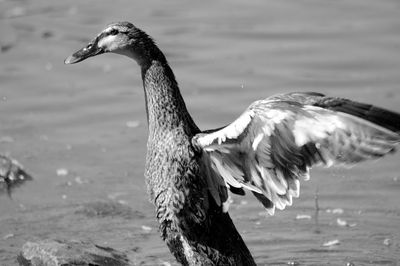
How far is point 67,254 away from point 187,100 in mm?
3587

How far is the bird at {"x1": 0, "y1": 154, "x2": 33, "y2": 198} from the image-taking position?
8938 mm

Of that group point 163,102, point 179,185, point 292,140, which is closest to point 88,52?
point 163,102

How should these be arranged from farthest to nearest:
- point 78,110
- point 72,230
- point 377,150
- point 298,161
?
1. point 78,110
2. point 72,230
3. point 298,161
4. point 377,150

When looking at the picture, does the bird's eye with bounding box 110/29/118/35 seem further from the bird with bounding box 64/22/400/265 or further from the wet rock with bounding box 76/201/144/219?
the wet rock with bounding box 76/201/144/219

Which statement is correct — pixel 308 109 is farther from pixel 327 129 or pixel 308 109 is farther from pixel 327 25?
pixel 327 25

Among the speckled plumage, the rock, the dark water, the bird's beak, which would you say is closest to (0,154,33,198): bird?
the dark water

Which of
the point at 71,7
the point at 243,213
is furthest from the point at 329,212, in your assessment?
the point at 71,7

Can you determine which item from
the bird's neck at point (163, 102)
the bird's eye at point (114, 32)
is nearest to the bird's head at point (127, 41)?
the bird's eye at point (114, 32)

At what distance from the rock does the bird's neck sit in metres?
1.24

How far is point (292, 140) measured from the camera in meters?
5.81

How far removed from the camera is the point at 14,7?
1311cm

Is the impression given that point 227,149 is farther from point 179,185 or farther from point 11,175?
point 11,175

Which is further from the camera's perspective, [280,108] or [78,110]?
[78,110]

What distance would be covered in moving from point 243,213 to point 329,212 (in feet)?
2.46
